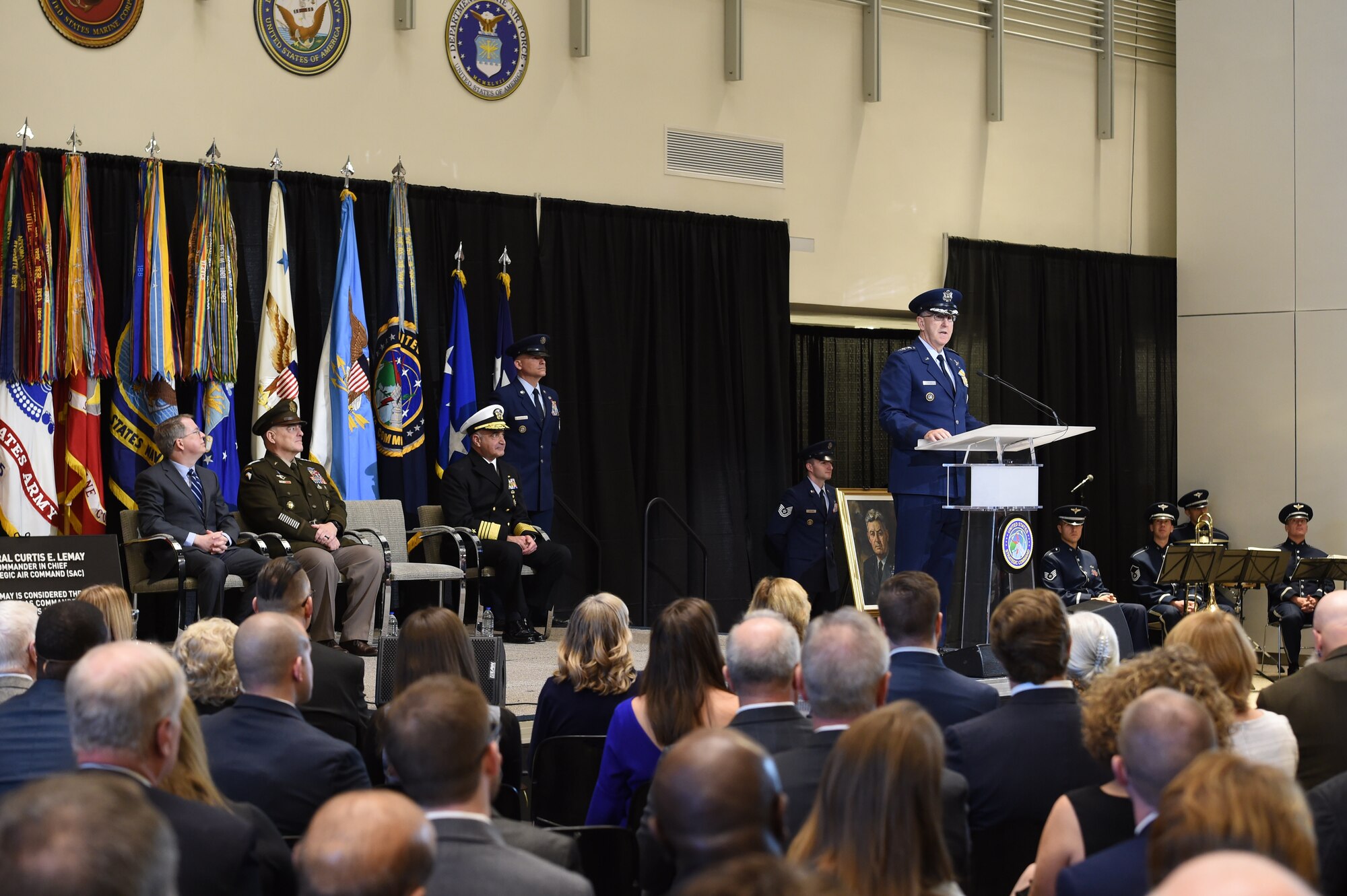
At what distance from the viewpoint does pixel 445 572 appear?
6270 mm

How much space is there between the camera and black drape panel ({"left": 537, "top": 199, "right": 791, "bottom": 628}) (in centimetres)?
785

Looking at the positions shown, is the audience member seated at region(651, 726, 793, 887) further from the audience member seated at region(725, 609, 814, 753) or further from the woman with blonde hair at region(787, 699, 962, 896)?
the audience member seated at region(725, 609, 814, 753)

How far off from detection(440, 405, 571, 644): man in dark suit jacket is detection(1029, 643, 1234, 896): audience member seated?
4471 millimetres

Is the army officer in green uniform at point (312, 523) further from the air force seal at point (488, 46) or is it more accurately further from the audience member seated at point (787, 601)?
the audience member seated at point (787, 601)

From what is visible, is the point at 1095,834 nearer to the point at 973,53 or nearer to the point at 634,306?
the point at 634,306

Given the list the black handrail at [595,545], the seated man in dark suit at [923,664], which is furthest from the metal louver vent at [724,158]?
the seated man in dark suit at [923,664]

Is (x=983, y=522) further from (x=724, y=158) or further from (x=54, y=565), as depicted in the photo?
(x=54, y=565)

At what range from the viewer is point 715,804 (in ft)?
4.72

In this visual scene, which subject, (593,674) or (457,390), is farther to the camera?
(457,390)

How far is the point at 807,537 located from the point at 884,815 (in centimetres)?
671

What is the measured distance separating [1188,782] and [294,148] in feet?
21.2

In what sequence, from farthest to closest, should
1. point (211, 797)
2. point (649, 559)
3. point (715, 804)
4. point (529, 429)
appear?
point (649, 559) → point (529, 429) → point (211, 797) → point (715, 804)

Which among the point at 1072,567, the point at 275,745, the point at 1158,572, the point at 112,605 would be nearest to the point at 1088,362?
the point at 1158,572

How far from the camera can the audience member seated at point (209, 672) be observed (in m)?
2.98
